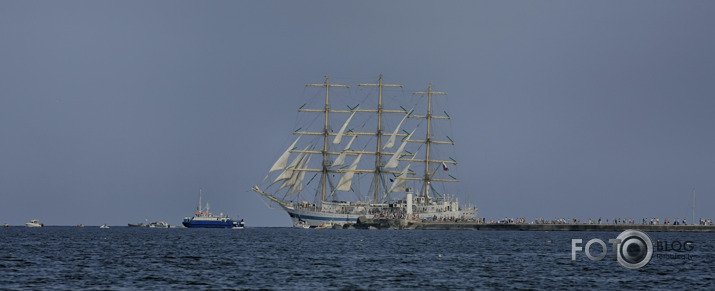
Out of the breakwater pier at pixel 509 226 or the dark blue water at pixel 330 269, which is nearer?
the dark blue water at pixel 330 269

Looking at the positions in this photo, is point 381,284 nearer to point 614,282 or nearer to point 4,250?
point 614,282

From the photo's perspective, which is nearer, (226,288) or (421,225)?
(226,288)

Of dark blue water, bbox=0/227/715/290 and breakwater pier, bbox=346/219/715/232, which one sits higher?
breakwater pier, bbox=346/219/715/232

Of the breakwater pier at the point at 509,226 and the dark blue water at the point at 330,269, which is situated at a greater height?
the breakwater pier at the point at 509,226

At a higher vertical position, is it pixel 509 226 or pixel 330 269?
pixel 509 226

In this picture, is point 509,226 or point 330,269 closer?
point 330,269

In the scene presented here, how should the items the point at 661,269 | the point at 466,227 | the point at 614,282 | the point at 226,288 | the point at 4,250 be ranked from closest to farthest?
the point at 226,288 < the point at 614,282 < the point at 661,269 < the point at 4,250 < the point at 466,227

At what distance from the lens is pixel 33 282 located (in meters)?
64.3

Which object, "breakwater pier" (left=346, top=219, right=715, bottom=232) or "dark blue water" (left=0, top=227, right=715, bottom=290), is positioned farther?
"breakwater pier" (left=346, top=219, right=715, bottom=232)

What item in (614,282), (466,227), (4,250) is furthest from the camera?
(466,227)

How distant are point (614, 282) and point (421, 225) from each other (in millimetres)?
125081

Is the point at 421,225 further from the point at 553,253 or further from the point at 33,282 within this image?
the point at 33,282

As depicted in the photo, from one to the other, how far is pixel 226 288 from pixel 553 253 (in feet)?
158

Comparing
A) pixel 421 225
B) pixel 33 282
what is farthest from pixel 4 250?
pixel 421 225
